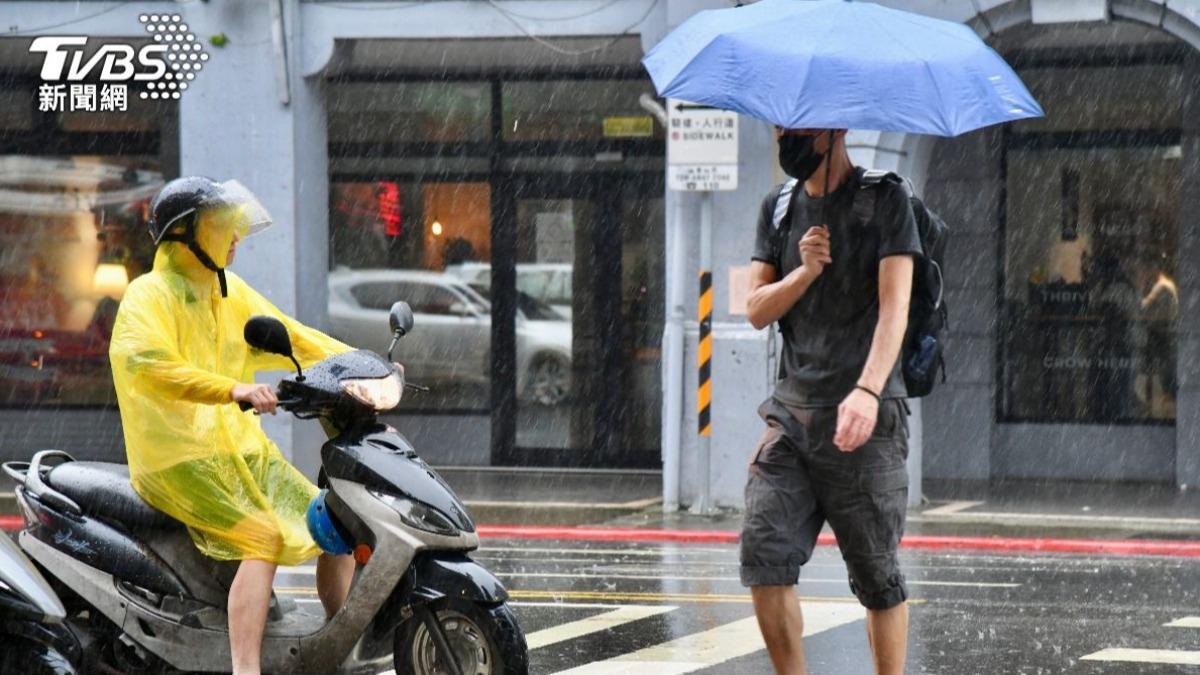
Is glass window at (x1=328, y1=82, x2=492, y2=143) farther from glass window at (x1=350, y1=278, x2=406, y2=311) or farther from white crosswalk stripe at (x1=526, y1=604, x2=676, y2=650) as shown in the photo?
white crosswalk stripe at (x1=526, y1=604, x2=676, y2=650)

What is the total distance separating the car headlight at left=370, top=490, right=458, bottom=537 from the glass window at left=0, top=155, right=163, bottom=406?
11689 millimetres

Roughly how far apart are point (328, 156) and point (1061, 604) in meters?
9.30

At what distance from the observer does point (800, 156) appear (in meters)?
6.03

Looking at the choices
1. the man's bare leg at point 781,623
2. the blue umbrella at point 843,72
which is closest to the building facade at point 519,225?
the blue umbrella at point 843,72

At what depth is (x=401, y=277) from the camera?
1770 centimetres

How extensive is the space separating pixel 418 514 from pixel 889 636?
58.6 inches

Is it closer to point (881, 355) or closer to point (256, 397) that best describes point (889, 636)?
point (881, 355)

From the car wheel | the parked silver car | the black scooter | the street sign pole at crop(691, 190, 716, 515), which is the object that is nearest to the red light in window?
the parked silver car

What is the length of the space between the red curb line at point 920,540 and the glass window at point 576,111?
466cm

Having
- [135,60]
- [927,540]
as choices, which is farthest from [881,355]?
[135,60]

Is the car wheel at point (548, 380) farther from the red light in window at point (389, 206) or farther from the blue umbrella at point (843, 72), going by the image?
the blue umbrella at point (843, 72)

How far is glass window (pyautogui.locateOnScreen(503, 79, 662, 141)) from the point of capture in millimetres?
17234

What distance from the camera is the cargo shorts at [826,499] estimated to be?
6020 millimetres

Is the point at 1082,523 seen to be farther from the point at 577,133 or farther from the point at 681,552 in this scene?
the point at 577,133
